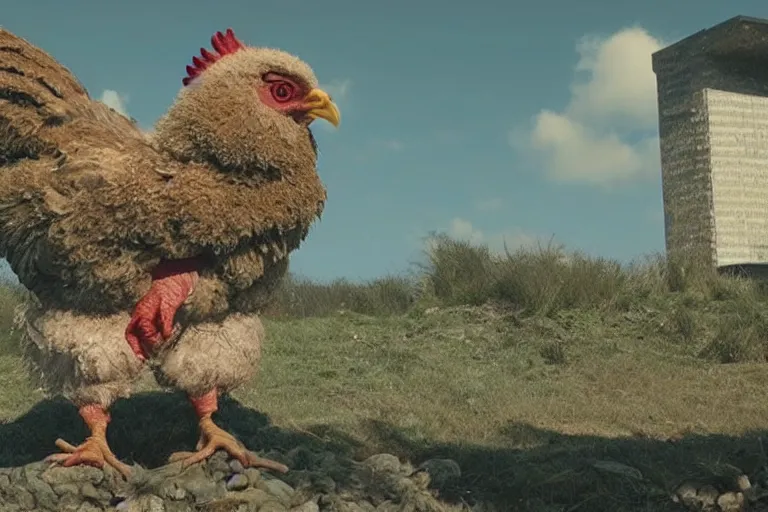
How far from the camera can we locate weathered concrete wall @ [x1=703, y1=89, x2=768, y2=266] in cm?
1312

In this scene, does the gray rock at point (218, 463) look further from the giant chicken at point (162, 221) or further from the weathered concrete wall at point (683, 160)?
the weathered concrete wall at point (683, 160)

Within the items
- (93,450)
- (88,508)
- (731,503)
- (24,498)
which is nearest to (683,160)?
(731,503)

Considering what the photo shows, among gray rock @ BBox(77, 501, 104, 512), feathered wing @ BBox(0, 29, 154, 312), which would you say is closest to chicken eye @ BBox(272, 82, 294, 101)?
feathered wing @ BBox(0, 29, 154, 312)

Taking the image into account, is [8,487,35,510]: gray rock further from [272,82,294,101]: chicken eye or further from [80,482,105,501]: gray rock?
[272,82,294,101]: chicken eye

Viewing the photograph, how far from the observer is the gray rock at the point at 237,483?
13.2 ft

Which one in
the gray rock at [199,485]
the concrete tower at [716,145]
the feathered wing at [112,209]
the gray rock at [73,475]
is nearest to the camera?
the feathered wing at [112,209]

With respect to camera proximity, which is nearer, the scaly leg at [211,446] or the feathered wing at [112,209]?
the feathered wing at [112,209]

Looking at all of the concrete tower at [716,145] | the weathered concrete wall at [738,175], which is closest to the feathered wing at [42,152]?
the concrete tower at [716,145]

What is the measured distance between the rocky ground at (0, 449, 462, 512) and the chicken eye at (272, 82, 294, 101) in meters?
1.75

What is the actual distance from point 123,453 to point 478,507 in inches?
84.6

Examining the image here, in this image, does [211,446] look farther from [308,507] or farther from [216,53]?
[216,53]

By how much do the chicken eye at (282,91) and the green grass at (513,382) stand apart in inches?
73.0

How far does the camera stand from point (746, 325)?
9.06m

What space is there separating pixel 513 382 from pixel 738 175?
24.5 ft
